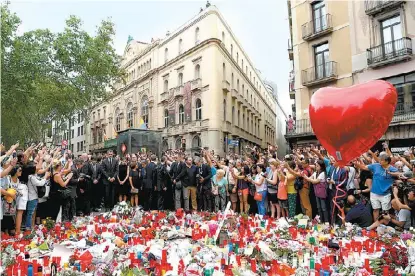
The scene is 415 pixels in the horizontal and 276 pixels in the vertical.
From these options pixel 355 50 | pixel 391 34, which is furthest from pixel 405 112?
pixel 355 50

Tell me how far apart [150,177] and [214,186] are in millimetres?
2180

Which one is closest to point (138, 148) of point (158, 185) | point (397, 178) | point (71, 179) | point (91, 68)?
point (91, 68)

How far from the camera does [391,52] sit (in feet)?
59.7

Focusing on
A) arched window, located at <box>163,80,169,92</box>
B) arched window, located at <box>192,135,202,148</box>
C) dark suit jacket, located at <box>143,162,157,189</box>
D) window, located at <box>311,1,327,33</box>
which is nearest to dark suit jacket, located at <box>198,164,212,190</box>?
dark suit jacket, located at <box>143,162,157,189</box>

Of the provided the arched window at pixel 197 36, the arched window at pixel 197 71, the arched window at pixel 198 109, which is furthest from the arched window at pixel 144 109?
the arched window at pixel 197 36

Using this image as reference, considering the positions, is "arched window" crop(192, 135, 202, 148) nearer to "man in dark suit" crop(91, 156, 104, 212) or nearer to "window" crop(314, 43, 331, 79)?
"window" crop(314, 43, 331, 79)

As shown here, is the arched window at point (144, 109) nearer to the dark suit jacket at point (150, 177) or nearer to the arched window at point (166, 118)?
the arched window at point (166, 118)

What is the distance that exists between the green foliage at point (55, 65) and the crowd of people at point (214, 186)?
60.4 ft

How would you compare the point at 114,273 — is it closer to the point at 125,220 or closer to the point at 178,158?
the point at 125,220

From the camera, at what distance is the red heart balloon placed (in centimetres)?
577

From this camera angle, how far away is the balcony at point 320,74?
21016mm

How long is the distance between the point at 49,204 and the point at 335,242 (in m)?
6.99

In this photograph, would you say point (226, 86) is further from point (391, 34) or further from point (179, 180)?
point (179, 180)

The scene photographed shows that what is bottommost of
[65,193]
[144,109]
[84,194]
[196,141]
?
[84,194]
